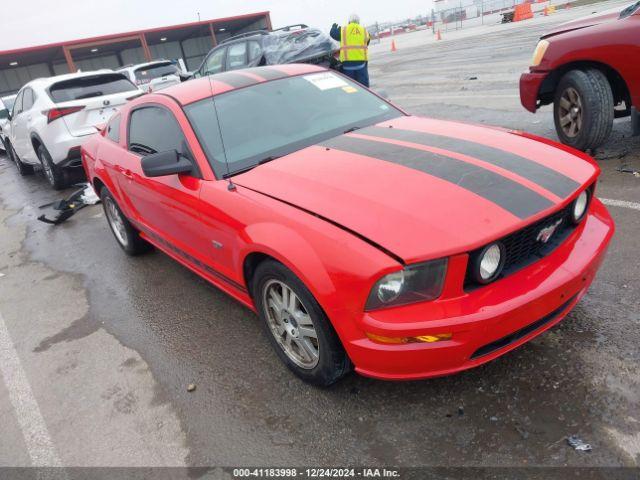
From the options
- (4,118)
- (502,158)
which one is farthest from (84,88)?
(502,158)

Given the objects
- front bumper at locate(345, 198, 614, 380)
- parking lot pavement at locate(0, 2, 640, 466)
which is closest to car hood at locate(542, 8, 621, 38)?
parking lot pavement at locate(0, 2, 640, 466)

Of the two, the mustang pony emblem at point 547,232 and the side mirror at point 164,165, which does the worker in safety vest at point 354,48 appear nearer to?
the side mirror at point 164,165

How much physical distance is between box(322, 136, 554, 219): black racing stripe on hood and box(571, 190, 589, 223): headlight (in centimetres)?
32

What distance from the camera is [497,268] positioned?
208 centimetres

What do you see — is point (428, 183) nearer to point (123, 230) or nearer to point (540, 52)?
point (123, 230)

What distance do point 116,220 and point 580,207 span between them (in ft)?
13.7

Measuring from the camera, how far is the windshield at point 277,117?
9.96 feet

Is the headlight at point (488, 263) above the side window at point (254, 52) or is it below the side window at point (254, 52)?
below

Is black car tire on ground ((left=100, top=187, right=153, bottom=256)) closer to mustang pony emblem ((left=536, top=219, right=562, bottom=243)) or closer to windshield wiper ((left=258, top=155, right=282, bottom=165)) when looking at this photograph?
windshield wiper ((left=258, top=155, right=282, bottom=165))

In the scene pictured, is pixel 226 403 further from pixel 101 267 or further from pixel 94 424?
pixel 101 267

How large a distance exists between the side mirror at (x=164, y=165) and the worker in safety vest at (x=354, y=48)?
7.69 meters

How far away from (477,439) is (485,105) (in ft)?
22.3

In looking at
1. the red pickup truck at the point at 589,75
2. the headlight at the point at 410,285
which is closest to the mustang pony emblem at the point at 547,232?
the headlight at the point at 410,285

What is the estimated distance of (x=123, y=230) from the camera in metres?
4.81
